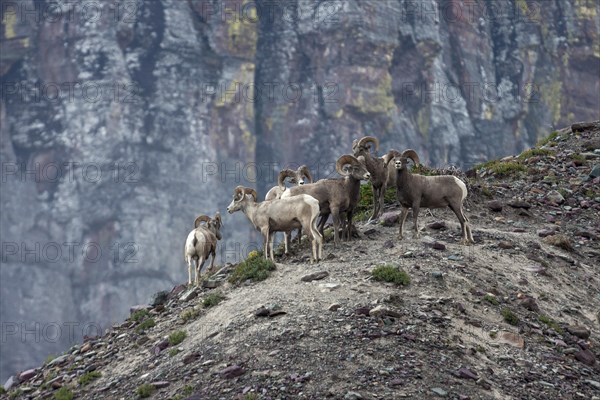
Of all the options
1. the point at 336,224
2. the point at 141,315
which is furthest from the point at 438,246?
the point at 141,315

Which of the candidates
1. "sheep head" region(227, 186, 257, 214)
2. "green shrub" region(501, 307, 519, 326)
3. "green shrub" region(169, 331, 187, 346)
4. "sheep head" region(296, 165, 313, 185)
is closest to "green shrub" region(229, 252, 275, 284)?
"sheep head" region(227, 186, 257, 214)

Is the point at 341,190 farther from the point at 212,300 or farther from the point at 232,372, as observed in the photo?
the point at 232,372

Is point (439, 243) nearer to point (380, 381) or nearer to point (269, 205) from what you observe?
point (269, 205)

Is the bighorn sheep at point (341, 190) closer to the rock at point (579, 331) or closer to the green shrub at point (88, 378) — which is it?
the rock at point (579, 331)

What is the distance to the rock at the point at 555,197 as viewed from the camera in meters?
26.6

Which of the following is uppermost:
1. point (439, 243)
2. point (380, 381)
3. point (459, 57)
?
point (459, 57)

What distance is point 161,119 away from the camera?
108 m

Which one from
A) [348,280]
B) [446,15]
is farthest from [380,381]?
[446,15]

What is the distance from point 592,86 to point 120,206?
64481 millimetres

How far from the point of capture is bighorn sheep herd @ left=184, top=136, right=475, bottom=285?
2016 centimetres

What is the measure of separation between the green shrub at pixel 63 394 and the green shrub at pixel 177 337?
2.09 metres

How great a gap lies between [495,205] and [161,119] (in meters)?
86.0

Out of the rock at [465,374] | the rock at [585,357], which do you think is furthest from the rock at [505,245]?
A: the rock at [465,374]

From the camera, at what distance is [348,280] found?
1816 centimetres
